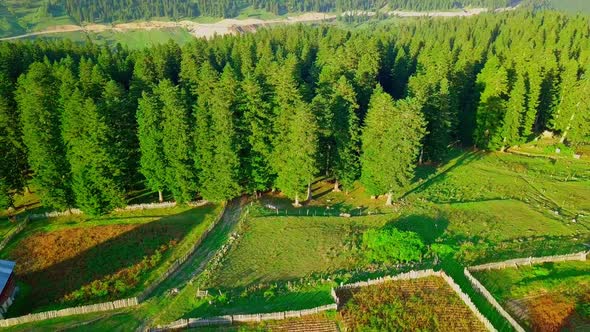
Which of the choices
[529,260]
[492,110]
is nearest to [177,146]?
[529,260]

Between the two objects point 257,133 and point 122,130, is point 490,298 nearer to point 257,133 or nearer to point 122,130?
point 257,133

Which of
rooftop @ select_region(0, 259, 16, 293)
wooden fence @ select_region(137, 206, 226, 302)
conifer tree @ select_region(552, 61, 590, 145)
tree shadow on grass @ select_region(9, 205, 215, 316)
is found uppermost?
conifer tree @ select_region(552, 61, 590, 145)

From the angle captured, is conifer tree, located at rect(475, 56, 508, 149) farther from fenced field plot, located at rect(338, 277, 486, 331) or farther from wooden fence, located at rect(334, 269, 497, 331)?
fenced field plot, located at rect(338, 277, 486, 331)

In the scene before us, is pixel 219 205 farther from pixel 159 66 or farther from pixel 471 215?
pixel 159 66

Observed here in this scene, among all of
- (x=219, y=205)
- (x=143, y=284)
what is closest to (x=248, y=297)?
(x=143, y=284)

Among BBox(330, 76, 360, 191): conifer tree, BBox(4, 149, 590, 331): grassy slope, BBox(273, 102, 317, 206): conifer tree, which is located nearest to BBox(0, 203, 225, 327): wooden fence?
BBox(4, 149, 590, 331): grassy slope

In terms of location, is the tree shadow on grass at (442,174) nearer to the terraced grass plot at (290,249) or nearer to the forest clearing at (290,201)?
the forest clearing at (290,201)
